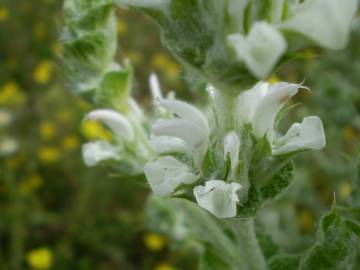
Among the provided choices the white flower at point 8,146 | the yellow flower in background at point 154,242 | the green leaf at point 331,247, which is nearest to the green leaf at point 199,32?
the green leaf at point 331,247

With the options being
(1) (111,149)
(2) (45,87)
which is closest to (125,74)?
(1) (111,149)

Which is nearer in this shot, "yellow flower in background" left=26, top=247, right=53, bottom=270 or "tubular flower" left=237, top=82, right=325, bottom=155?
"tubular flower" left=237, top=82, right=325, bottom=155

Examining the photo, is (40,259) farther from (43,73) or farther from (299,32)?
(299,32)

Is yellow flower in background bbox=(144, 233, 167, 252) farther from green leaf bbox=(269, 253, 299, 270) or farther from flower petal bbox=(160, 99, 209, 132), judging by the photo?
flower petal bbox=(160, 99, 209, 132)

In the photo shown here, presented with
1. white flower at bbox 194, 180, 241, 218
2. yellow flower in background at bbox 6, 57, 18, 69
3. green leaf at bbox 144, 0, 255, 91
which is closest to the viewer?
green leaf at bbox 144, 0, 255, 91

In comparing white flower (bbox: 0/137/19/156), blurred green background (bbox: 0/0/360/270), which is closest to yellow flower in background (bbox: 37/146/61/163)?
blurred green background (bbox: 0/0/360/270)

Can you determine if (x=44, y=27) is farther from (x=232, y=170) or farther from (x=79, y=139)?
(x=232, y=170)

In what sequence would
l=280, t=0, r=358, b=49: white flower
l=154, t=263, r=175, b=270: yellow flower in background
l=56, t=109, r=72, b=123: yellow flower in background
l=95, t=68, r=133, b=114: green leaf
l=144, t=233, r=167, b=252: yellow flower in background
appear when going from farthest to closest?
l=56, t=109, r=72, b=123: yellow flower in background, l=144, t=233, r=167, b=252: yellow flower in background, l=154, t=263, r=175, b=270: yellow flower in background, l=95, t=68, r=133, b=114: green leaf, l=280, t=0, r=358, b=49: white flower

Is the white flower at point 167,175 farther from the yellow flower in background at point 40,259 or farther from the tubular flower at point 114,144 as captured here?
the yellow flower in background at point 40,259
